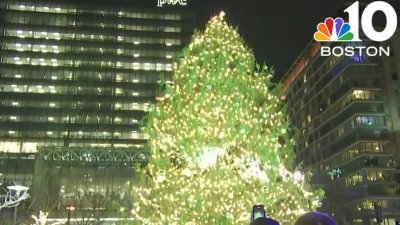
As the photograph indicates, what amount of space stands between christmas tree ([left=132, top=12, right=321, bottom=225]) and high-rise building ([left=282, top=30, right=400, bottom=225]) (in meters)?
41.9

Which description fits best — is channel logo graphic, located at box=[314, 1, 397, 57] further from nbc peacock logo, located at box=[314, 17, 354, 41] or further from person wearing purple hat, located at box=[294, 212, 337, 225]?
person wearing purple hat, located at box=[294, 212, 337, 225]

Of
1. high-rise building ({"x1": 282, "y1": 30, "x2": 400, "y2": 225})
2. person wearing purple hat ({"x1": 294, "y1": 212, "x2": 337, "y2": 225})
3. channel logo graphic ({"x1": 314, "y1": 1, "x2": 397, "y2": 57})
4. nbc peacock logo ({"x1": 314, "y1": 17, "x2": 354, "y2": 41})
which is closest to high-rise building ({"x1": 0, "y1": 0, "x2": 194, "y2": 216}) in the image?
high-rise building ({"x1": 282, "y1": 30, "x2": 400, "y2": 225})

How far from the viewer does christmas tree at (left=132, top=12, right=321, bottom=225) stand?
13.4 metres

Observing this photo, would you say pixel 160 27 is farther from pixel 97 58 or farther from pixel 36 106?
pixel 36 106

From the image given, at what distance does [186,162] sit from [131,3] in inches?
3549

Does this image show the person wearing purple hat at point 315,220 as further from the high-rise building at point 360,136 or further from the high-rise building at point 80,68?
the high-rise building at point 80,68

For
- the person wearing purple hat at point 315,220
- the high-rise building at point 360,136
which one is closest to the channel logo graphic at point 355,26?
the person wearing purple hat at point 315,220

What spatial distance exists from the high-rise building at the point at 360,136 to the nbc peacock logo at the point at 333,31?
33456mm

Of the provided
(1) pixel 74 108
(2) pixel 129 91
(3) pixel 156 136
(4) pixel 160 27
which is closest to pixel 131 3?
(4) pixel 160 27

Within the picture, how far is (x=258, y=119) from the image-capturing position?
1437 cm

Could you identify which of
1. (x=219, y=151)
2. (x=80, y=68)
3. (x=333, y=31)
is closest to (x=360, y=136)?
(x=333, y=31)

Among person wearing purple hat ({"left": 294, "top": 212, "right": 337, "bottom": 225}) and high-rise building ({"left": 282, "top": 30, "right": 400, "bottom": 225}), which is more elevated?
high-rise building ({"left": 282, "top": 30, "right": 400, "bottom": 225})

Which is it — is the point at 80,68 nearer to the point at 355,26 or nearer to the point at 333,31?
the point at 355,26

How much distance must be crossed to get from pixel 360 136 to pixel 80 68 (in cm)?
5564
